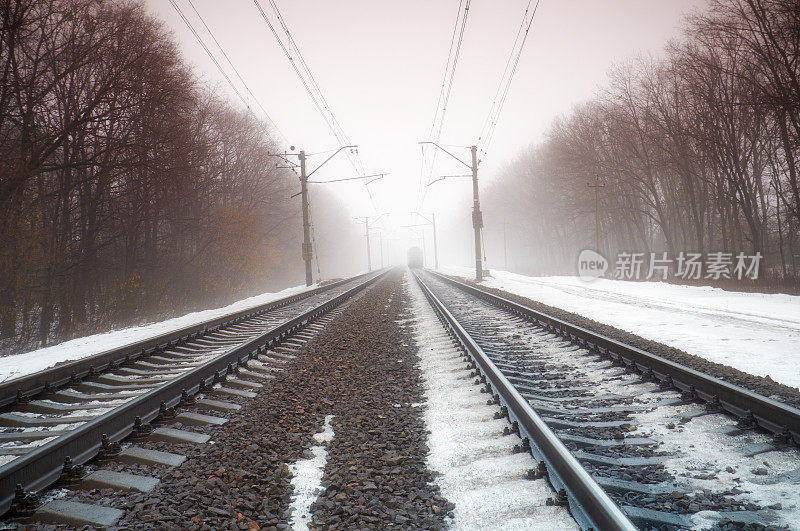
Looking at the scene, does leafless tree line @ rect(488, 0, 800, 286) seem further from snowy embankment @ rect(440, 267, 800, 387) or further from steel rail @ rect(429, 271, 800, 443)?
steel rail @ rect(429, 271, 800, 443)

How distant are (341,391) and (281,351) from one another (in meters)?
2.64

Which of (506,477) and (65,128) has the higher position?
(65,128)

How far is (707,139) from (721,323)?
16.5 m

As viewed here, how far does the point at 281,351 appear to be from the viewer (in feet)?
24.6

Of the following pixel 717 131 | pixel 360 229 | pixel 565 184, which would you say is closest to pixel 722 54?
pixel 717 131

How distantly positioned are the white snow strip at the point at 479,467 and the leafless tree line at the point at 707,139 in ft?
58.2

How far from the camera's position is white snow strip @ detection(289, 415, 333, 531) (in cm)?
256

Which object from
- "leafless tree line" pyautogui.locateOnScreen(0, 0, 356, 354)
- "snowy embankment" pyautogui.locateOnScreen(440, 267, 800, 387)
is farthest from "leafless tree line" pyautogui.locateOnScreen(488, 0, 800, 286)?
"leafless tree line" pyautogui.locateOnScreen(0, 0, 356, 354)

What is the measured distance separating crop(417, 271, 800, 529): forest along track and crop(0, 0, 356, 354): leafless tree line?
15398 millimetres

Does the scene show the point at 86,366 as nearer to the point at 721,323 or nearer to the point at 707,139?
the point at 721,323

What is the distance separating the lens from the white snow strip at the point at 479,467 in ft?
7.83

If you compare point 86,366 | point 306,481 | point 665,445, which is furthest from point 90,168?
point 665,445

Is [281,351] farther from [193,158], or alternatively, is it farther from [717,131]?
[717,131]

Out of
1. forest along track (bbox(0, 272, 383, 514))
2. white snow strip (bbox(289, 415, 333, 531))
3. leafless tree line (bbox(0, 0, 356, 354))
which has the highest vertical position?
leafless tree line (bbox(0, 0, 356, 354))
